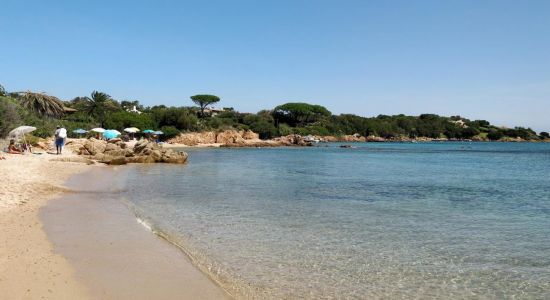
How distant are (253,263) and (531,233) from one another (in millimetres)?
7908

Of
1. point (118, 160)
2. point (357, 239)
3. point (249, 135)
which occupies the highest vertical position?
point (249, 135)

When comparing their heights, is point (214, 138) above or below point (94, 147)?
above

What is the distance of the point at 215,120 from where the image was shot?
107 m

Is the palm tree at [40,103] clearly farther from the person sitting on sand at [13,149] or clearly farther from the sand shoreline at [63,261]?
the sand shoreline at [63,261]

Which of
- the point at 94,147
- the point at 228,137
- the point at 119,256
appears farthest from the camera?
the point at 228,137

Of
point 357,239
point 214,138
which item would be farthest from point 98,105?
point 357,239

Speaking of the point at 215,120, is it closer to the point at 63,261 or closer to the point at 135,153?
the point at 135,153

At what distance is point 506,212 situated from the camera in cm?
1545

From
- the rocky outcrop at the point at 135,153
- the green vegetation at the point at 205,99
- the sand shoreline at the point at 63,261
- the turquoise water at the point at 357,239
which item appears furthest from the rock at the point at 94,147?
the green vegetation at the point at 205,99

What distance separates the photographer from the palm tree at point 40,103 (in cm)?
6334

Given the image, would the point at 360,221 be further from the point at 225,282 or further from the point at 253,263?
the point at 225,282

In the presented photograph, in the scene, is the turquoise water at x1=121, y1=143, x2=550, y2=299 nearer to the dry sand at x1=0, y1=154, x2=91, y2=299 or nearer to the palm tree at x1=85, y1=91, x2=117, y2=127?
the dry sand at x1=0, y1=154, x2=91, y2=299

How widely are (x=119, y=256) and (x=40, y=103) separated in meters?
65.1

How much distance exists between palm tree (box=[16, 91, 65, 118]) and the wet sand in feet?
189
